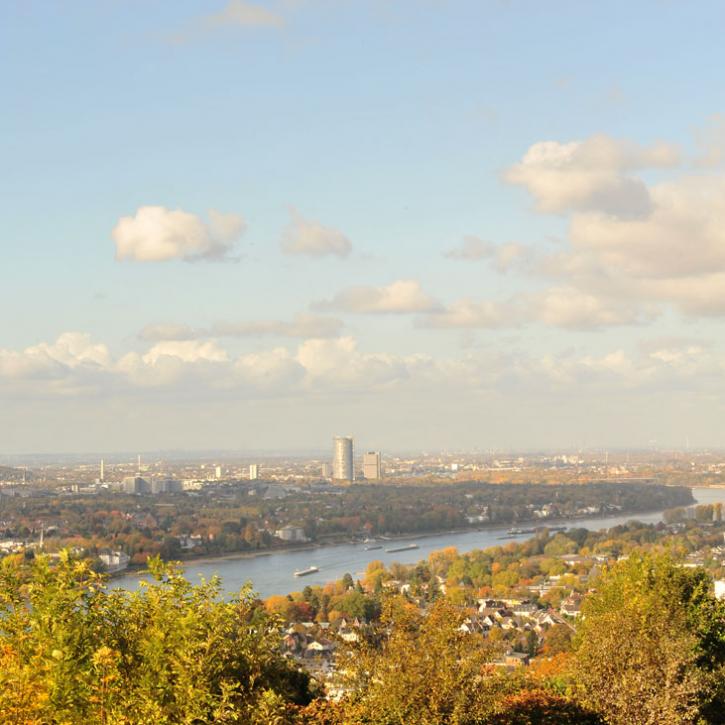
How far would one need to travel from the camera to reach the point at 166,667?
15.4ft

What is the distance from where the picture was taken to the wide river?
31641 millimetres

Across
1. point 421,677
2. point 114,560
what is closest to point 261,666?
point 421,677

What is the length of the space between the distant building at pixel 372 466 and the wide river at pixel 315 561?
2036 inches

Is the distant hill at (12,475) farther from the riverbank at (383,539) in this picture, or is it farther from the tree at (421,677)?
the tree at (421,677)

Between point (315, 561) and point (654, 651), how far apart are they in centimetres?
3402

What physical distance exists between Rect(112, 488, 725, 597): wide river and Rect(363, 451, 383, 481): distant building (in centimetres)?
5171

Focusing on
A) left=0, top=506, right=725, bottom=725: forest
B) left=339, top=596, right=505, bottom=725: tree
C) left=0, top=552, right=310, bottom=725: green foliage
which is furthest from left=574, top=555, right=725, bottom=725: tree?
left=0, top=552, right=310, bottom=725: green foliage

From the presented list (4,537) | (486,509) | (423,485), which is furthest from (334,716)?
(423,485)

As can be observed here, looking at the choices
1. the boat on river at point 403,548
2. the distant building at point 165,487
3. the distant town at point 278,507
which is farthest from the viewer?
the distant building at point 165,487


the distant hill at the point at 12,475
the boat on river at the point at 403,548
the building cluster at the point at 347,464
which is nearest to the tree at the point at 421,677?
the boat on river at the point at 403,548

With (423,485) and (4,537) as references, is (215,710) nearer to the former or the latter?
(4,537)

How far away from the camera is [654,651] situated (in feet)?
24.6

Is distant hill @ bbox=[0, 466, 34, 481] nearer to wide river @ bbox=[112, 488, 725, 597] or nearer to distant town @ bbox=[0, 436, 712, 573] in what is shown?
distant town @ bbox=[0, 436, 712, 573]

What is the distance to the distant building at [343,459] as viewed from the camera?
11150cm
